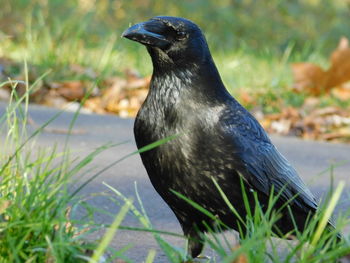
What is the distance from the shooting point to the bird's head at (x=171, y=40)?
294cm

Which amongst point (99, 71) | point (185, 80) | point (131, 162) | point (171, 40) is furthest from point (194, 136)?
point (99, 71)

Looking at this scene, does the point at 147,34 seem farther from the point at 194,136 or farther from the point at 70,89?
the point at 70,89

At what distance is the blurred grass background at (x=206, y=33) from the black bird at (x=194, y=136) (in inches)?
9.5

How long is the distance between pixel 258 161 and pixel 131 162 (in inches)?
63.6

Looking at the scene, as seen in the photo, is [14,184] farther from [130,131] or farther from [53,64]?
[53,64]

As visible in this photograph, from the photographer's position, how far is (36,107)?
575cm

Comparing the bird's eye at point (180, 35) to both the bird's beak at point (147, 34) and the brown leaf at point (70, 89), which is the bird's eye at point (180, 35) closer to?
the bird's beak at point (147, 34)

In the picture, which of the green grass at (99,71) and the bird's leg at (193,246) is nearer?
the green grass at (99,71)

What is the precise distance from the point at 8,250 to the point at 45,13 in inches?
334

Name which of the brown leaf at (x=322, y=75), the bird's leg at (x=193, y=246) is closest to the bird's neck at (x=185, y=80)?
the bird's leg at (x=193, y=246)

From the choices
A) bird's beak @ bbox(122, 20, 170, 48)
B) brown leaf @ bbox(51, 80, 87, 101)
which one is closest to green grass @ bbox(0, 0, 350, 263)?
brown leaf @ bbox(51, 80, 87, 101)

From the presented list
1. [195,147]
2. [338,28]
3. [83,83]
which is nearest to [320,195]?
[195,147]

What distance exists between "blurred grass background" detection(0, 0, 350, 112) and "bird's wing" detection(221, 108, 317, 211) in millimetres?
613

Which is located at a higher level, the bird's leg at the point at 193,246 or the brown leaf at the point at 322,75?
the brown leaf at the point at 322,75
